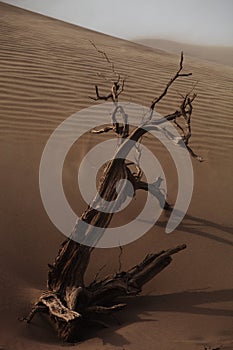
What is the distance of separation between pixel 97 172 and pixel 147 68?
411cm

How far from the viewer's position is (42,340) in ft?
9.37

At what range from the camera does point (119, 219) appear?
14.4ft

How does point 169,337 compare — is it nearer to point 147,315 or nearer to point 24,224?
point 147,315

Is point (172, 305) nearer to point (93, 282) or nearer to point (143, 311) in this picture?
point (143, 311)

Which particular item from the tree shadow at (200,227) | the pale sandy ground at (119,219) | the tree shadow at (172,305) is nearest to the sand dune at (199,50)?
the pale sandy ground at (119,219)

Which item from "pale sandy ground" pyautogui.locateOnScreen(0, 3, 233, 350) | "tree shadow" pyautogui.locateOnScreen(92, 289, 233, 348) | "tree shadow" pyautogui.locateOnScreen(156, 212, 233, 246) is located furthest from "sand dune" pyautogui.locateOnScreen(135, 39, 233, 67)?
"tree shadow" pyautogui.locateOnScreen(92, 289, 233, 348)

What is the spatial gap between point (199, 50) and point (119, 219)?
74.0 feet

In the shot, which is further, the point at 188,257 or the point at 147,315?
the point at 188,257

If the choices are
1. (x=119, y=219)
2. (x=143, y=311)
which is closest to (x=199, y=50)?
(x=119, y=219)

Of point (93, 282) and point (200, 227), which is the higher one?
point (200, 227)

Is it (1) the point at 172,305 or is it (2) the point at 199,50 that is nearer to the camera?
(1) the point at 172,305

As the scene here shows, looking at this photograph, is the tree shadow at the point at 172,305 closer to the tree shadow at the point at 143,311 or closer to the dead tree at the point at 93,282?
the tree shadow at the point at 143,311

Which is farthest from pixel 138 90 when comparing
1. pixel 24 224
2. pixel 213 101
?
pixel 24 224

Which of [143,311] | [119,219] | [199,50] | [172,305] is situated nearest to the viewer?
[143,311]
